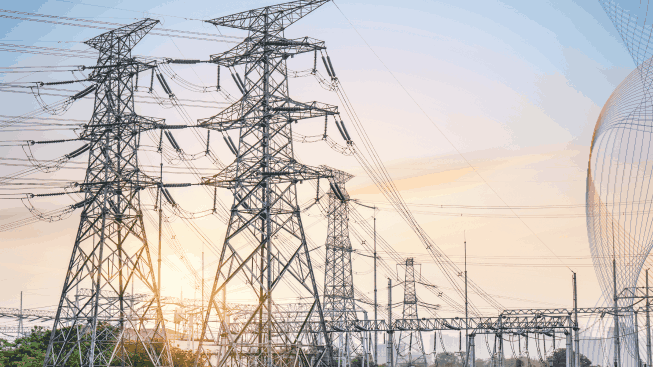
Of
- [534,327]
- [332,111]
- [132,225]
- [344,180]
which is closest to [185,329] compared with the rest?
[344,180]

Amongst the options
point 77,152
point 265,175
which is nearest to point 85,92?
point 77,152

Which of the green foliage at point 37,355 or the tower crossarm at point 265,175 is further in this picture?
the green foliage at point 37,355

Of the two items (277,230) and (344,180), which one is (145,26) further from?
(344,180)

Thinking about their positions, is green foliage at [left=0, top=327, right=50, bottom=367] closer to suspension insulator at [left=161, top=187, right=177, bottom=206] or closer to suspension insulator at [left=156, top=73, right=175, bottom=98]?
suspension insulator at [left=161, top=187, right=177, bottom=206]

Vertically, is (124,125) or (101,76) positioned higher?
(101,76)

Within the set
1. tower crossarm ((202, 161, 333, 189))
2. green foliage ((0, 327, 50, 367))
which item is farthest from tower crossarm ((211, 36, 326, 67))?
green foliage ((0, 327, 50, 367))

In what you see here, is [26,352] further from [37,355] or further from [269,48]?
[269,48]

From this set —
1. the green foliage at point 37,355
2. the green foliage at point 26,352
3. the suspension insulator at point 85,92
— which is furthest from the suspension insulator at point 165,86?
the green foliage at point 26,352

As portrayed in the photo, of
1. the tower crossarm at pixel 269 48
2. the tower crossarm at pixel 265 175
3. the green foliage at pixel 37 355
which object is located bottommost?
the green foliage at pixel 37 355

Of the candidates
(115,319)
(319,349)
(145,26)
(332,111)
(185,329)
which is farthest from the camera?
(185,329)

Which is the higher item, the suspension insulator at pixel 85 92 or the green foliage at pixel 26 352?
the suspension insulator at pixel 85 92

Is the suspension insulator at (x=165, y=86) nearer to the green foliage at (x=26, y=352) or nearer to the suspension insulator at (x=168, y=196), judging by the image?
the suspension insulator at (x=168, y=196)
